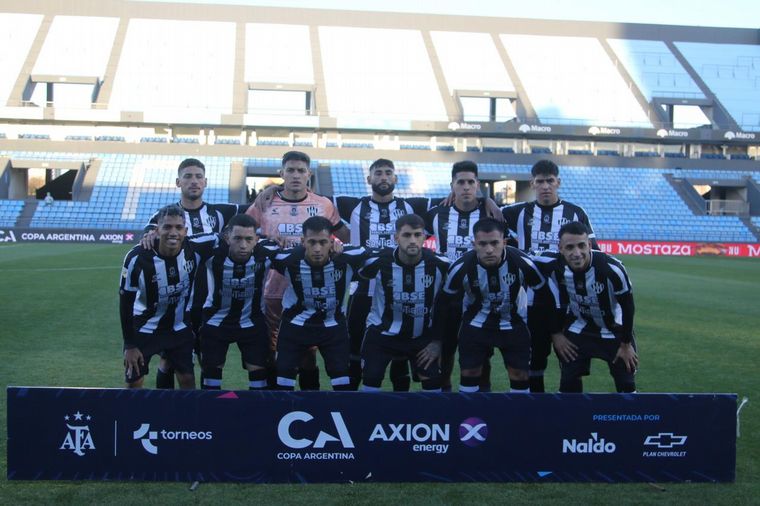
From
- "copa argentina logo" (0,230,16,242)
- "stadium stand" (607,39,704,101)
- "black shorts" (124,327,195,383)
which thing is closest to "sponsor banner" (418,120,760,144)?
"stadium stand" (607,39,704,101)

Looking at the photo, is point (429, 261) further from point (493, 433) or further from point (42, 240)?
point (42, 240)

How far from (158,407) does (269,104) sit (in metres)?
34.8

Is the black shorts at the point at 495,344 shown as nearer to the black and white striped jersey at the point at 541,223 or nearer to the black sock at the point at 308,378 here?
the black and white striped jersey at the point at 541,223

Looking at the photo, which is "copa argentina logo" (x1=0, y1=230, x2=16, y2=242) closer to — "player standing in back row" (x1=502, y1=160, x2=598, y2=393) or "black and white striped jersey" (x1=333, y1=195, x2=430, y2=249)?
"black and white striped jersey" (x1=333, y1=195, x2=430, y2=249)

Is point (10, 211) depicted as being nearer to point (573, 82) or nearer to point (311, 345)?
point (573, 82)

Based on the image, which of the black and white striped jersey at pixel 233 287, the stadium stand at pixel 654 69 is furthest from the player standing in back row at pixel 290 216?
the stadium stand at pixel 654 69

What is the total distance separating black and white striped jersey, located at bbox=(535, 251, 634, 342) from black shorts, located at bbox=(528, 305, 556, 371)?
0.30 m

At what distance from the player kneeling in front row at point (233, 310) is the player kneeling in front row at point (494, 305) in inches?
50.4

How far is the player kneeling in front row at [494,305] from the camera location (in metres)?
4.93

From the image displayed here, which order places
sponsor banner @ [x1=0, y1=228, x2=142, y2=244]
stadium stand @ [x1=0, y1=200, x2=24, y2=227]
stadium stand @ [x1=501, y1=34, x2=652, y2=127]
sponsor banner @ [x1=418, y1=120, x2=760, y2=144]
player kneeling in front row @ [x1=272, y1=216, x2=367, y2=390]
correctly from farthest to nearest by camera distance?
stadium stand @ [x1=501, y1=34, x2=652, y2=127] → sponsor banner @ [x1=418, y1=120, x2=760, y2=144] → stadium stand @ [x1=0, y1=200, x2=24, y2=227] → sponsor banner @ [x1=0, y1=228, x2=142, y2=244] → player kneeling in front row @ [x1=272, y1=216, x2=367, y2=390]

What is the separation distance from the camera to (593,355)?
491 cm

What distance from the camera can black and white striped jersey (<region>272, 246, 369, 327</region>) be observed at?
4.95 meters

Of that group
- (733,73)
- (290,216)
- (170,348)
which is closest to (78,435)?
(170,348)

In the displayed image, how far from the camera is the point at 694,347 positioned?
8297 millimetres
